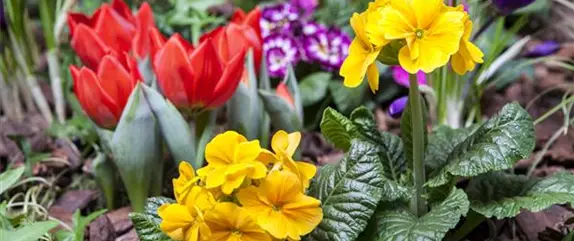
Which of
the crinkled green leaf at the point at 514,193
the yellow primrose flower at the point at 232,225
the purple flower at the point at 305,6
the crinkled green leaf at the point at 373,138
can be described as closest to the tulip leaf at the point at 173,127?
the crinkled green leaf at the point at 373,138

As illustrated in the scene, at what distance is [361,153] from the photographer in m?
1.21

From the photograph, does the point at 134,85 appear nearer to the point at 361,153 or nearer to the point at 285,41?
the point at 361,153

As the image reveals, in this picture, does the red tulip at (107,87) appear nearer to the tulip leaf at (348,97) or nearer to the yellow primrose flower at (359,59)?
the yellow primrose flower at (359,59)

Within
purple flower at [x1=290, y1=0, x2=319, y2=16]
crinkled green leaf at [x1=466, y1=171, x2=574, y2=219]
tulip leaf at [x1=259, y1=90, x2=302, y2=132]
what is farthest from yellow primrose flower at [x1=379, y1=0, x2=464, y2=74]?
purple flower at [x1=290, y1=0, x2=319, y2=16]

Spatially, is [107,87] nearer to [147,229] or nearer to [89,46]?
[89,46]

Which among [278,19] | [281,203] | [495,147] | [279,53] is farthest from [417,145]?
[278,19]

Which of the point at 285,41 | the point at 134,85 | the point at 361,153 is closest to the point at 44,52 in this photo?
the point at 285,41

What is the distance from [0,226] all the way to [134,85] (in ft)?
1.01

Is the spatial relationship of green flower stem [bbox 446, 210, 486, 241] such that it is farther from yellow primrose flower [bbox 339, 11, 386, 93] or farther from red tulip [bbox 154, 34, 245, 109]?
red tulip [bbox 154, 34, 245, 109]

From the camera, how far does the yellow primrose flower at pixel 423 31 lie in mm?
1085

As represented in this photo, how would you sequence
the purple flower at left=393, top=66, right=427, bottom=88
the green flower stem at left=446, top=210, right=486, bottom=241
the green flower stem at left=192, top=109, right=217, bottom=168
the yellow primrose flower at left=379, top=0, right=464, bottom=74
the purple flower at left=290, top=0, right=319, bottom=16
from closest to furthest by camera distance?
the yellow primrose flower at left=379, top=0, right=464, bottom=74 < the green flower stem at left=446, top=210, right=486, bottom=241 < the green flower stem at left=192, top=109, right=217, bottom=168 < the purple flower at left=393, top=66, right=427, bottom=88 < the purple flower at left=290, top=0, right=319, bottom=16

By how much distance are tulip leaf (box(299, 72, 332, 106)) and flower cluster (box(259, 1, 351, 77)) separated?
4cm

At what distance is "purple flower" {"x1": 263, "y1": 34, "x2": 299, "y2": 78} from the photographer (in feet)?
6.32

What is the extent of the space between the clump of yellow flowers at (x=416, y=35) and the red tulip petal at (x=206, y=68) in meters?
0.34
